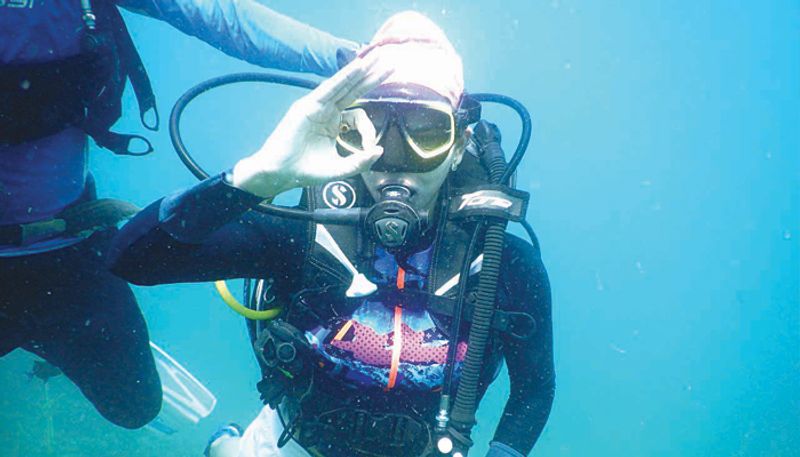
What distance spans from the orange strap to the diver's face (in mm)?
427

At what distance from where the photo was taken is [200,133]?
50.4ft

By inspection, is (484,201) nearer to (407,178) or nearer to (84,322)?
(407,178)

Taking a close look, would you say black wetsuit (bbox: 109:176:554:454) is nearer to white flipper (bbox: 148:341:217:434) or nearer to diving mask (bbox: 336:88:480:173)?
diving mask (bbox: 336:88:480:173)

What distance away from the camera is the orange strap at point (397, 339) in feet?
7.59

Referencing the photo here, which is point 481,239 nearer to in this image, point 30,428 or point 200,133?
point 30,428

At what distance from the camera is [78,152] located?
3.21 m

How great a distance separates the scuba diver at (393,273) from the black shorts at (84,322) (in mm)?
1861

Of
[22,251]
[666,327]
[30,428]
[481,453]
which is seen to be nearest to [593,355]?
[666,327]

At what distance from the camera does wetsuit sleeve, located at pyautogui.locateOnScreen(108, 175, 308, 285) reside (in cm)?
175

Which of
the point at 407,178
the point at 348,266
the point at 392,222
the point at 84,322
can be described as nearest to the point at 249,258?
the point at 348,266

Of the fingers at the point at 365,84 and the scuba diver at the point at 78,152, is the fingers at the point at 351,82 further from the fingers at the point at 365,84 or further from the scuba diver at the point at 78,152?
the scuba diver at the point at 78,152

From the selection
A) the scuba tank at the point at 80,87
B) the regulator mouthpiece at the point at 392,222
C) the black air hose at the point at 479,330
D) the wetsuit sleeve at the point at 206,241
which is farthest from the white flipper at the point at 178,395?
the regulator mouthpiece at the point at 392,222

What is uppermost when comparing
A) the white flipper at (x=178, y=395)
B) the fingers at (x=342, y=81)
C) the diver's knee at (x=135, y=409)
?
the fingers at (x=342, y=81)

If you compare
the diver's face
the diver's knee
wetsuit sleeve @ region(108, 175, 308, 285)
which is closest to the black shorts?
the diver's knee
